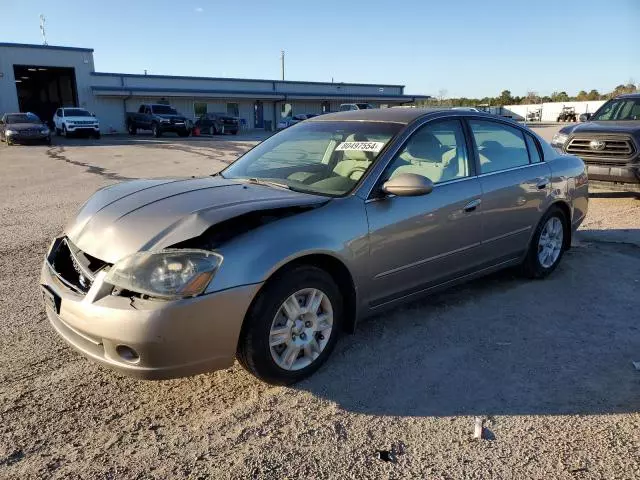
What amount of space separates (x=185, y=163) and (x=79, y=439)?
14.5 metres

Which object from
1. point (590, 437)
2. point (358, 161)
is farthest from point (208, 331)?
point (590, 437)

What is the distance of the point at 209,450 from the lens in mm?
2627

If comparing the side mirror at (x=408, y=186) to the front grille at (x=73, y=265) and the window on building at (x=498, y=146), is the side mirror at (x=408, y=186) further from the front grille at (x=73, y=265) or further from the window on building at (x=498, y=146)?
the front grille at (x=73, y=265)

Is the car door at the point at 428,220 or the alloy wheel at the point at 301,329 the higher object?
the car door at the point at 428,220

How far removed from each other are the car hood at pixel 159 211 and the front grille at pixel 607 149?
7.64 meters

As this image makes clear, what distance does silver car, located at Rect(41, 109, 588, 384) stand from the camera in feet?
8.99

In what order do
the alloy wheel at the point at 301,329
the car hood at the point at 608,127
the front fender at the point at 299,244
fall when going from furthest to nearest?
1. the car hood at the point at 608,127
2. the alloy wheel at the point at 301,329
3. the front fender at the point at 299,244

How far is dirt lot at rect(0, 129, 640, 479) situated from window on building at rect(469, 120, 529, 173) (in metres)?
1.20

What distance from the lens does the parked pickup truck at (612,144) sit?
29.0 ft

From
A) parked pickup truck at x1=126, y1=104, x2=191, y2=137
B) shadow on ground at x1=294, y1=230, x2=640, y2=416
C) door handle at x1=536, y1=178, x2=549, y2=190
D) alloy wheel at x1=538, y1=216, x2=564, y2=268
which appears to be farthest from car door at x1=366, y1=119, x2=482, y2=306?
parked pickup truck at x1=126, y1=104, x2=191, y2=137

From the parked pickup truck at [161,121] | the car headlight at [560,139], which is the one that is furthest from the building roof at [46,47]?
the car headlight at [560,139]

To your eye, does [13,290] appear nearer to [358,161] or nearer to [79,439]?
[79,439]

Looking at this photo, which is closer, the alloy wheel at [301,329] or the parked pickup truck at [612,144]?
the alloy wheel at [301,329]

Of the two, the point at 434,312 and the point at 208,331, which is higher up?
the point at 208,331
